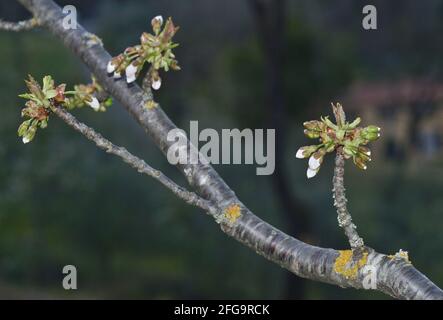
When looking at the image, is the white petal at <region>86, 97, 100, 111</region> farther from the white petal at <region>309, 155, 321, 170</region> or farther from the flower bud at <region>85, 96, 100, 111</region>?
the white petal at <region>309, 155, 321, 170</region>

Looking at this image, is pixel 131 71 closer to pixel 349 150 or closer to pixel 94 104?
pixel 94 104

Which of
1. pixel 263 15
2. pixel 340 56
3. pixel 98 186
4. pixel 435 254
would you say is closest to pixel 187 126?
pixel 98 186

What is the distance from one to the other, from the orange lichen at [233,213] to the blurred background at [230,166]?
7.07 m

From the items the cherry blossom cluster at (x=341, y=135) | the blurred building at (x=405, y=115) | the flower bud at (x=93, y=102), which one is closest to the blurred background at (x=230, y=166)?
the blurred building at (x=405, y=115)

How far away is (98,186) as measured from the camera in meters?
11.1

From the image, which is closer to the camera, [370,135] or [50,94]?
[370,135]

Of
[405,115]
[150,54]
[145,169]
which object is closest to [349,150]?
[145,169]

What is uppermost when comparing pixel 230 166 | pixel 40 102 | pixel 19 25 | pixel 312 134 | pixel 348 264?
pixel 230 166

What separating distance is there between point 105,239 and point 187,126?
256 centimetres

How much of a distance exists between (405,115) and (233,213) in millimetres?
11014

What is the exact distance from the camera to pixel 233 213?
4.84 ft

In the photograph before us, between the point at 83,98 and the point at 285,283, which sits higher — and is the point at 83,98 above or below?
below

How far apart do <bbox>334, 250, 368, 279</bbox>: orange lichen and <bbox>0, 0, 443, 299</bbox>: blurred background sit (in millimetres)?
7221
